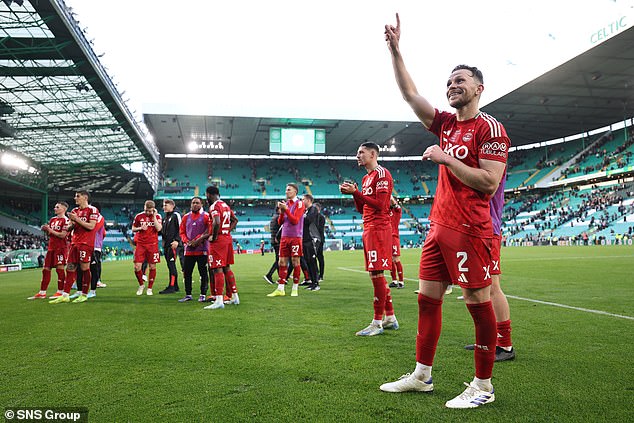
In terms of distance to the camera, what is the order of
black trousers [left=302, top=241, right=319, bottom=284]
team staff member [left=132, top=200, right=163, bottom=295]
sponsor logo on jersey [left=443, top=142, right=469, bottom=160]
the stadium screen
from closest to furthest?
sponsor logo on jersey [left=443, top=142, right=469, bottom=160] → team staff member [left=132, top=200, right=163, bottom=295] → black trousers [left=302, top=241, right=319, bottom=284] → the stadium screen

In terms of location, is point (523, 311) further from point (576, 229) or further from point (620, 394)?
point (576, 229)

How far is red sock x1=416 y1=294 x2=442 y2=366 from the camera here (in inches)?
110

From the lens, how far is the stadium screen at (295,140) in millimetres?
38875

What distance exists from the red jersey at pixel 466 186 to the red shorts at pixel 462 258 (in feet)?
0.17

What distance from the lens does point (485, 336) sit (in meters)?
2.60

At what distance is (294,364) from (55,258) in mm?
7253

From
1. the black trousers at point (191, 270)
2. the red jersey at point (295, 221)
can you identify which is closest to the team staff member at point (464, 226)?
the red jersey at point (295, 221)

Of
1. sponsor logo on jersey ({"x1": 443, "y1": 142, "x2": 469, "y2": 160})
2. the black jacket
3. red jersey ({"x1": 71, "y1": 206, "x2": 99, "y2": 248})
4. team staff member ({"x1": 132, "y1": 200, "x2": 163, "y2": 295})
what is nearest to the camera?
sponsor logo on jersey ({"x1": 443, "y1": 142, "x2": 469, "y2": 160})

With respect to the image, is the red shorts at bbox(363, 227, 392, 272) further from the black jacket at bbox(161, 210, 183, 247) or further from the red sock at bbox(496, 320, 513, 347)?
the black jacket at bbox(161, 210, 183, 247)

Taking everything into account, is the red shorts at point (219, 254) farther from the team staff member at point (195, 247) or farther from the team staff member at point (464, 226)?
the team staff member at point (464, 226)

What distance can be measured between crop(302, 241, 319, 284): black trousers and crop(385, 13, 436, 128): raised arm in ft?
21.4

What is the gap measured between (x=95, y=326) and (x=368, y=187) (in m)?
3.80

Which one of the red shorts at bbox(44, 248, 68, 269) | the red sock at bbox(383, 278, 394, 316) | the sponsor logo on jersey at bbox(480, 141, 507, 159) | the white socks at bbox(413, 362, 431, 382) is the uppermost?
the sponsor logo on jersey at bbox(480, 141, 507, 159)

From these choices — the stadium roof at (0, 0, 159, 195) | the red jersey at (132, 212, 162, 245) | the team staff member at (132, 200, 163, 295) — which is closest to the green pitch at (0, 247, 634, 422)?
the team staff member at (132, 200, 163, 295)
